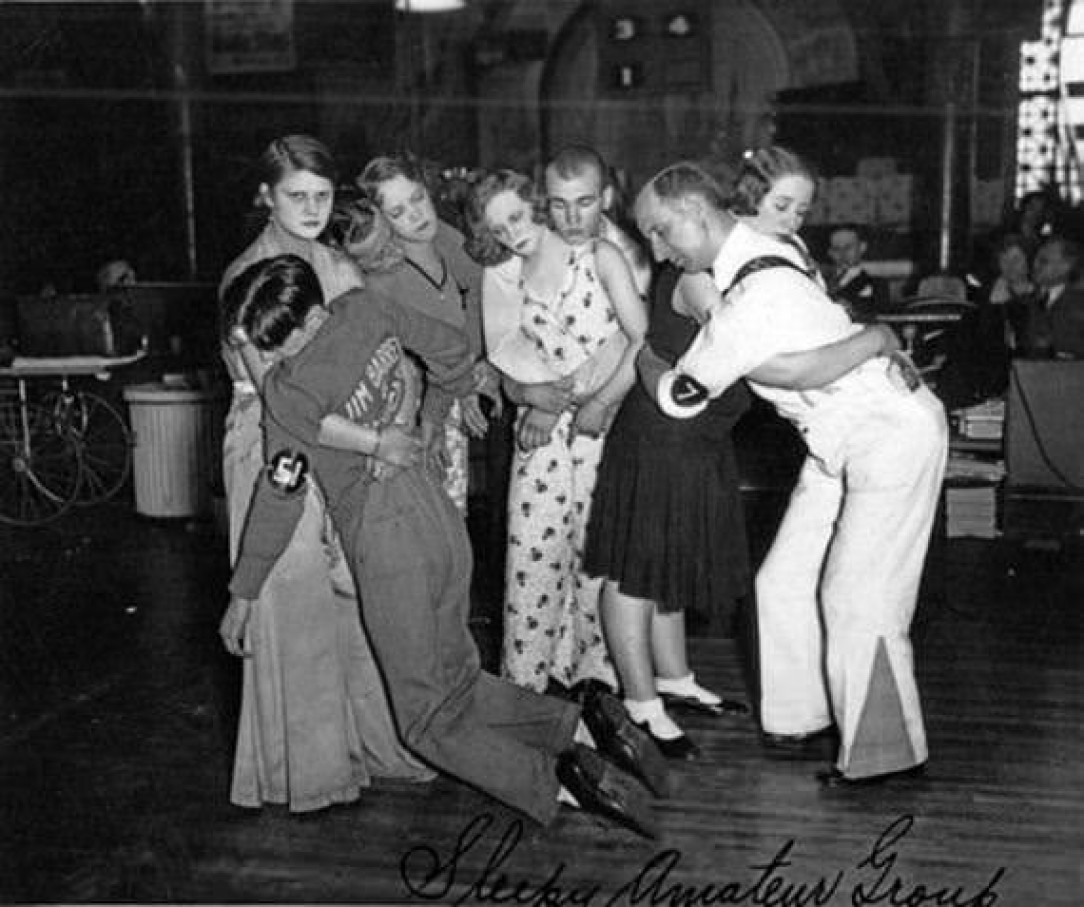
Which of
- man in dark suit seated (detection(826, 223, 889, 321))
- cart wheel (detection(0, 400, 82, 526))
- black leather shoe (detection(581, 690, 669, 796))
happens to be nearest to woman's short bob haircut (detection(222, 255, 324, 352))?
black leather shoe (detection(581, 690, 669, 796))

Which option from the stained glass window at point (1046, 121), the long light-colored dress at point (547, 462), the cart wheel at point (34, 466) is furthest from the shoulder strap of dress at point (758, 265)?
the stained glass window at point (1046, 121)

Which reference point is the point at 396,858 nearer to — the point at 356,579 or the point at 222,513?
the point at 356,579

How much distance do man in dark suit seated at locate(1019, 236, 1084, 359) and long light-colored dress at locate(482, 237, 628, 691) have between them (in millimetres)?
3586

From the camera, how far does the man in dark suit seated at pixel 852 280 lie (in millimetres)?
7648

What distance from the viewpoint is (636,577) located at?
3.44m

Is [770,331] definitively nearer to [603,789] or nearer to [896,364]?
[896,364]

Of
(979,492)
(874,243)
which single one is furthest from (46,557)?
(874,243)

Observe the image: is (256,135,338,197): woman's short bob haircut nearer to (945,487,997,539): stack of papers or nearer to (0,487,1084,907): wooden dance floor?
(0,487,1084,907): wooden dance floor

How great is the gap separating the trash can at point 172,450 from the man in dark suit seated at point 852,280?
132 inches

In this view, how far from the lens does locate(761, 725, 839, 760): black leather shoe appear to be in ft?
11.6

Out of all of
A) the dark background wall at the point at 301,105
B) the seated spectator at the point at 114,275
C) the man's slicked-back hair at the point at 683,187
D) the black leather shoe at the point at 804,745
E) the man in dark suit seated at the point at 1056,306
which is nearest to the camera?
the man's slicked-back hair at the point at 683,187

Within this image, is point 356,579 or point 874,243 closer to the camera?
point 356,579

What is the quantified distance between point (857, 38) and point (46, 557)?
6986mm

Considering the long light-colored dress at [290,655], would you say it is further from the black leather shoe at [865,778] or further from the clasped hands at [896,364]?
the clasped hands at [896,364]
